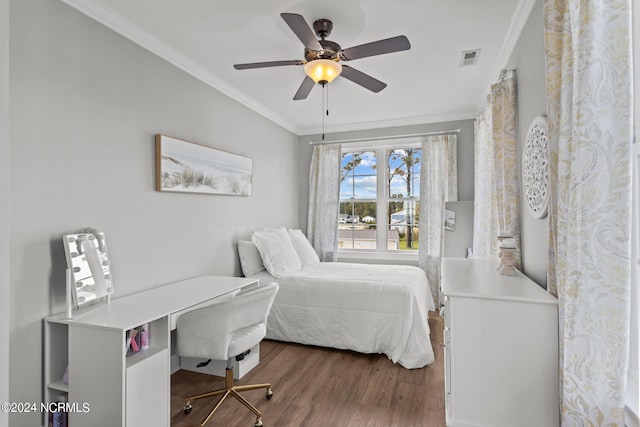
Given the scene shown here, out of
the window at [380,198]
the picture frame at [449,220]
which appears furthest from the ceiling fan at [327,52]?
the window at [380,198]

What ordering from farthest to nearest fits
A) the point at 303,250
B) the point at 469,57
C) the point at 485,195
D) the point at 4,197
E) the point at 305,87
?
→ the point at 303,250
the point at 485,195
the point at 469,57
the point at 305,87
the point at 4,197

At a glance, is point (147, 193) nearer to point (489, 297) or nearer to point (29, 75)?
point (29, 75)

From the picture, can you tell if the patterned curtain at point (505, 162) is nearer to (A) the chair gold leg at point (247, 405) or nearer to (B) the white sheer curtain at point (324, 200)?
(A) the chair gold leg at point (247, 405)

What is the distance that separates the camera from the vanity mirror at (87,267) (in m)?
1.88

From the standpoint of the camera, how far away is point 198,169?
302 centimetres

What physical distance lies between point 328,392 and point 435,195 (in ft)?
10.1

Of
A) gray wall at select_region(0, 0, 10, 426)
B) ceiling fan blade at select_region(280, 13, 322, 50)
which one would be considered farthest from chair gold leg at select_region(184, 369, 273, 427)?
ceiling fan blade at select_region(280, 13, 322, 50)

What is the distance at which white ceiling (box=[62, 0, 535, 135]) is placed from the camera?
84.0 inches

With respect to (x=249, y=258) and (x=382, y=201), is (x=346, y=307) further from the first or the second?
(x=382, y=201)

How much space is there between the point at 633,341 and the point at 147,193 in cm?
287

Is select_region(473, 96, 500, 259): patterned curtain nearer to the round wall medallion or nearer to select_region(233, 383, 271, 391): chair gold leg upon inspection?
the round wall medallion

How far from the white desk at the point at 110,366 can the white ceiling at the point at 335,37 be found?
6.20ft

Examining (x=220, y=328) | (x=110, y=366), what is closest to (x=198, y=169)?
(x=220, y=328)

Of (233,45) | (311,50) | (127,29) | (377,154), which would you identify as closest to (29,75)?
(127,29)
